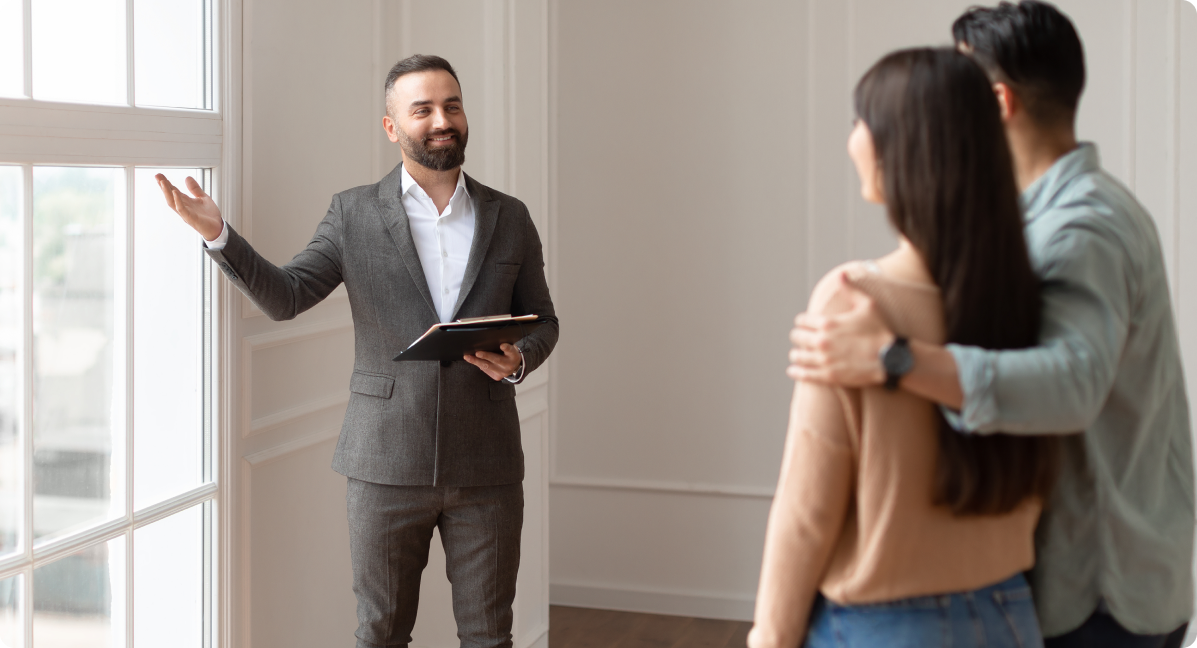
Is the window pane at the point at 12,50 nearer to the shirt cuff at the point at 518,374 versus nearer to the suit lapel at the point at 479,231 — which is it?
the suit lapel at the point at 479,231

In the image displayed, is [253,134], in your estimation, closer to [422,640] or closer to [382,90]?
[382,90]

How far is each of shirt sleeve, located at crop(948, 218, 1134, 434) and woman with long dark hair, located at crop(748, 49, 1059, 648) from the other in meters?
0.04

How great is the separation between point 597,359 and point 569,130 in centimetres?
93

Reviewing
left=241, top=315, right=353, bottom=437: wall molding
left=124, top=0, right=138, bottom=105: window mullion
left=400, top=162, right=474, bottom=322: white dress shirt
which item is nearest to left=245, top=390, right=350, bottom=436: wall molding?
left=241, top=315, right=353, bottom=437: wall molding

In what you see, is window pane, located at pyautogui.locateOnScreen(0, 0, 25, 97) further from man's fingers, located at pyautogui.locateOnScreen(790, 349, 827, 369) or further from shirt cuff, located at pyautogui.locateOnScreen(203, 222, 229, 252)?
man's fingers, located at pyautogui.locateOnScreen(790, 349, 827, 369)

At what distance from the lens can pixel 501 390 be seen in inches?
87.3

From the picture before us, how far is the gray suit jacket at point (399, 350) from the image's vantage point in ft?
6.96

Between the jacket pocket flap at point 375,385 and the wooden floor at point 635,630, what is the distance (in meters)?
1.84

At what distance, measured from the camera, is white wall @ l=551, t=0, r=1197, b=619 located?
3.71m

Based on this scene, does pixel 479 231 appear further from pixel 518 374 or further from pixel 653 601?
pixel 653 601

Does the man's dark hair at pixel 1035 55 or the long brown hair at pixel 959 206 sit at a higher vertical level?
the man's dark hair at pixel 1035 55

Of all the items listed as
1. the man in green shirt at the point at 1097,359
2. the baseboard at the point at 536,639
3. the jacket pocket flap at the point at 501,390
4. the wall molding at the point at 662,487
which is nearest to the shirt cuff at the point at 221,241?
the jacket pocket flap at the point at 501,390

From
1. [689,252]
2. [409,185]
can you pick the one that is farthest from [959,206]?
[689,252]

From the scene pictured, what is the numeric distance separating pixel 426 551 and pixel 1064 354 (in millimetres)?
1581
